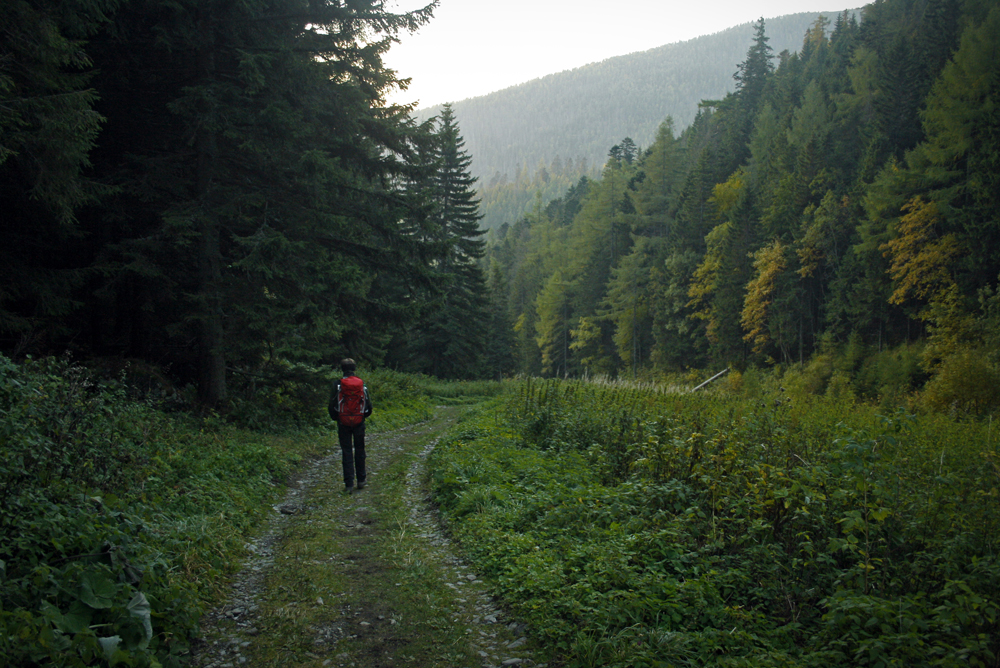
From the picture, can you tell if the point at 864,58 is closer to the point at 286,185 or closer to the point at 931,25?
the point at 931,25

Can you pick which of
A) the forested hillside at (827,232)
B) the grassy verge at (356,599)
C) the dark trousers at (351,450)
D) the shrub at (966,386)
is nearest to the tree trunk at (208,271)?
the dark trousers at (351,450)

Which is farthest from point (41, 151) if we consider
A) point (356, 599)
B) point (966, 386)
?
point (966, 386)

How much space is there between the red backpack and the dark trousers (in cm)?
17

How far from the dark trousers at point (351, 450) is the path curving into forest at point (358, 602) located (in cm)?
98

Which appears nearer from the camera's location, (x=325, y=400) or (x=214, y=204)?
(x=214, y=204)

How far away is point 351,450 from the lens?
8.74 meters

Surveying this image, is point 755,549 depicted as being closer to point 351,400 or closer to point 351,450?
point 351,450

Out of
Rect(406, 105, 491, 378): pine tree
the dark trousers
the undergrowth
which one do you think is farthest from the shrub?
Rect(406, 105, 491, 378): pine tree

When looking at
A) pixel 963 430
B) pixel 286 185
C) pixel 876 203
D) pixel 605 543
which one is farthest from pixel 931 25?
pixel 605 543

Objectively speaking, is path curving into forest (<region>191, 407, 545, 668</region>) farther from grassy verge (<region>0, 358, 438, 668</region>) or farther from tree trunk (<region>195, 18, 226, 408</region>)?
tree trunk (<region>195, 18, 226, 408</region>)

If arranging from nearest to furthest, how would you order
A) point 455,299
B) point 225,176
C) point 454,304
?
point 225,176 → point 455,299 → point 454,304

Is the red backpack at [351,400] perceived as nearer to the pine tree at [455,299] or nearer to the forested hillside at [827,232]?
the pine tree at [455,299]

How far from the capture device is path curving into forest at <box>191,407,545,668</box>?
13.0ft

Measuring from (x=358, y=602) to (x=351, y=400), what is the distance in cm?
456
